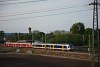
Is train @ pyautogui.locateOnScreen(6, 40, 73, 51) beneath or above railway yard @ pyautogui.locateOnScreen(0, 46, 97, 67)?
above

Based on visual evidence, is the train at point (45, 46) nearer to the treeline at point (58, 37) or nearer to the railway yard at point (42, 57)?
the treeline at point (58, 37)

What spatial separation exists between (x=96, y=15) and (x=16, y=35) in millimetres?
50998

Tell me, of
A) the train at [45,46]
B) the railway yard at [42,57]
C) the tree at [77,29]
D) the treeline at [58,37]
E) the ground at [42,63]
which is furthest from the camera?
the tree at [77,29]

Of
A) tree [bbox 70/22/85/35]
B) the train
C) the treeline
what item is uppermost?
tree [bbox 70/22/85/35]

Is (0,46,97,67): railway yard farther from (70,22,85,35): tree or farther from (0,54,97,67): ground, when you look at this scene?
(70,22,85,35): tree

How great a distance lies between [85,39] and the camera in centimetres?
6075

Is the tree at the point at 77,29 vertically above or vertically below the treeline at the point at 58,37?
above

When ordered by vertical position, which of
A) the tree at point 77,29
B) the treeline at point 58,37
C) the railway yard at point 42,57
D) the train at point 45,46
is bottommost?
the railway yard at point 42,57

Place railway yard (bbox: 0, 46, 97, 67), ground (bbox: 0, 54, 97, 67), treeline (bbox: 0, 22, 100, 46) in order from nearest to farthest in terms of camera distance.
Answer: ground (bbox: 0, 54, 97, 67)
railway yard (bbox: 0, 46, 97, 67)
treeline (bbox: 0, 22, 100, 46)

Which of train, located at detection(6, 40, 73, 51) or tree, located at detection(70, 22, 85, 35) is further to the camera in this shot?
tree, located at detection(70, 22, 85, 35)

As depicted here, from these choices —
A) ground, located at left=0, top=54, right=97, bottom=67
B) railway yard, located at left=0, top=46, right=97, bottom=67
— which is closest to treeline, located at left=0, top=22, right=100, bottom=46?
railway yard, located at left=0, top=46, right=97, bottom=67

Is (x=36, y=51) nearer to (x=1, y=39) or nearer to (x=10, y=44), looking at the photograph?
(x=10, y=44)

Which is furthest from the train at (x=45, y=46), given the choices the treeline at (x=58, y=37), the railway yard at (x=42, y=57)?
the railway yard at (x=42, y=57)

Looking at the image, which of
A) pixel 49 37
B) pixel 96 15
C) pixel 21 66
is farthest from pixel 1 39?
pixel 96 15
